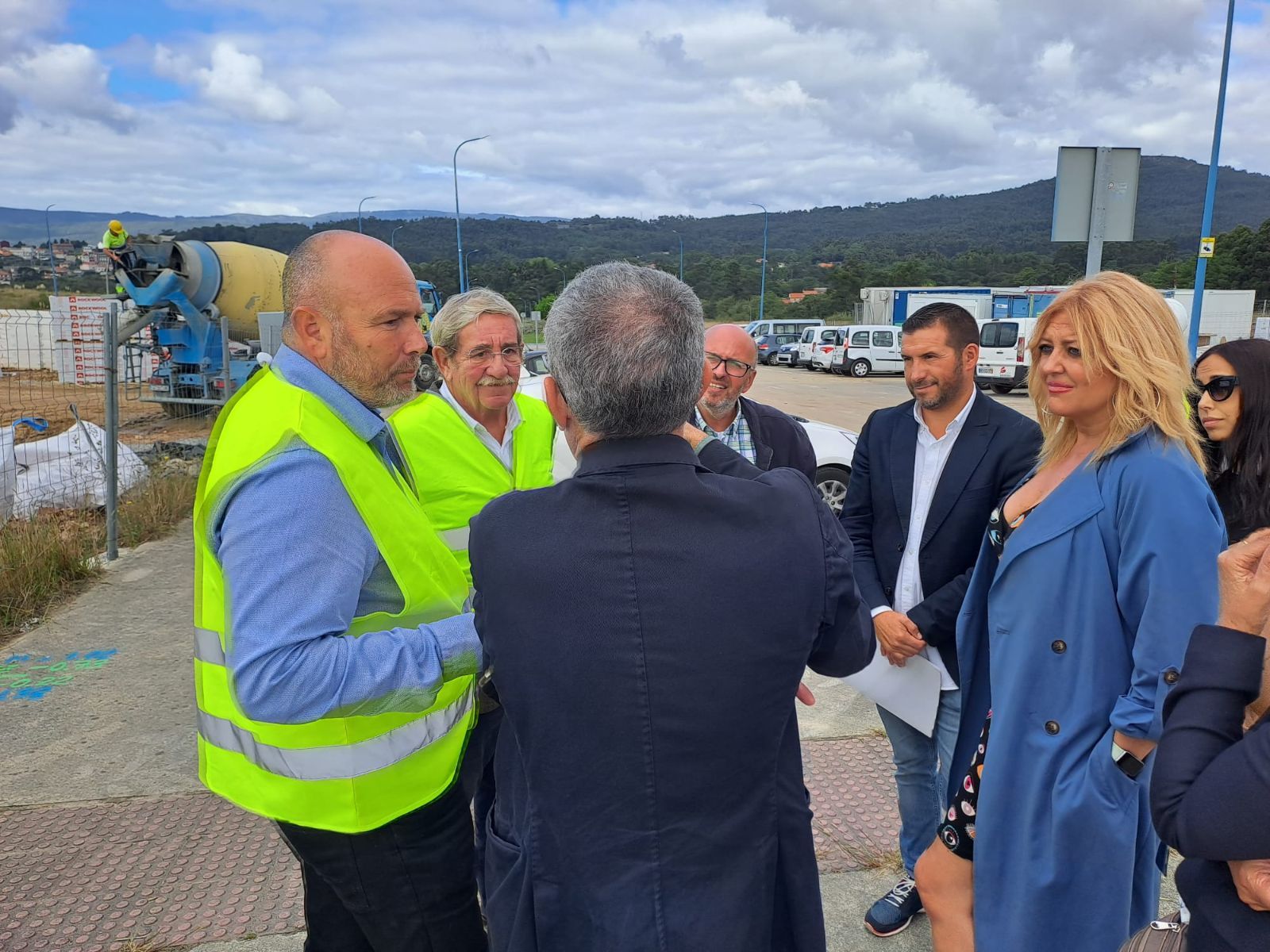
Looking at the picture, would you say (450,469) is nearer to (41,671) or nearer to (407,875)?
(407,875)

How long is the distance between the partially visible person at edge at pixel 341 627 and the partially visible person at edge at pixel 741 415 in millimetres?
1664

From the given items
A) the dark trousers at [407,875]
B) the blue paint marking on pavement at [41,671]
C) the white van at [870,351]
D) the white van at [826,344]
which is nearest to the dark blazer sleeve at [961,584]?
the dark trousers at [407,875]

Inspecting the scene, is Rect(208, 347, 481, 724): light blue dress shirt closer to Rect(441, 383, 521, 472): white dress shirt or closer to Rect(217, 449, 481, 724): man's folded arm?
Rect(217, 449, 481, 724): man's folded arm

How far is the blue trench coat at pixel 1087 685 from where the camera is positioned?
1.80 metres

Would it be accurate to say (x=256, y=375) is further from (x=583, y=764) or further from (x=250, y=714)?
(x=583, y=764)

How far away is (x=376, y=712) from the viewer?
1.55 metres

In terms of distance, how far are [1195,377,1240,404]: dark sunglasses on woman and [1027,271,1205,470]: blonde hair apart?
149 centimetres

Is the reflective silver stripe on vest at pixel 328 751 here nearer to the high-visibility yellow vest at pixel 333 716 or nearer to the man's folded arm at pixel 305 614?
the high-visibility yellow vest at pixel 333 716

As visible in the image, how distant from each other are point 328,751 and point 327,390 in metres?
0.70

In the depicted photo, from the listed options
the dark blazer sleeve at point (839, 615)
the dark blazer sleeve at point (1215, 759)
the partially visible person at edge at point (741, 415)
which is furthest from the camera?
the partially visible person at edge at point (741, 415)

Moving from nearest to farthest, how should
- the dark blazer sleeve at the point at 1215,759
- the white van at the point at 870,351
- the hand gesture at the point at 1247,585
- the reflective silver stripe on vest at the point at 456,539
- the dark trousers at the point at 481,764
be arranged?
1. the dark blazer sleeve at the point at 1215,759
2. the hand gesture at the point at 1247,585
3. the dark trousers at the point at 481,764
4. the reflective silver stripe on vest at the point at 456,539
5. the white van at the point at 870,351

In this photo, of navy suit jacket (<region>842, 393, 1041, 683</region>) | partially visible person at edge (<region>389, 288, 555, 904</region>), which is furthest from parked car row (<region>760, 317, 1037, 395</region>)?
partially visible person at edge (<region>389, 288, 555, 904</region>)

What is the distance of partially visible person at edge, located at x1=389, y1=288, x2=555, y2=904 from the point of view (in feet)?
8.43

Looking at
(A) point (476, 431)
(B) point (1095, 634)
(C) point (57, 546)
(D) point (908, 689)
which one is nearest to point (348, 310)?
(A) point (476, 431)
